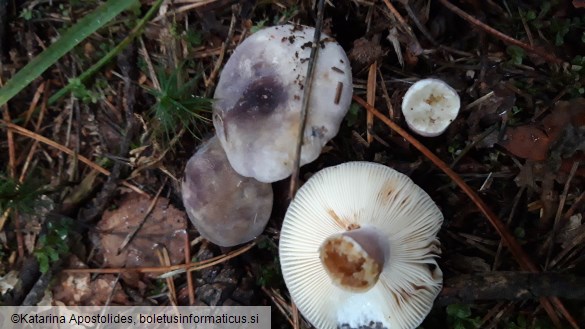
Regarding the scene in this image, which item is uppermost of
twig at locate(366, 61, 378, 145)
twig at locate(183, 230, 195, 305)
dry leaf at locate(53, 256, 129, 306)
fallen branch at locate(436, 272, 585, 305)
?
twig at locate(366, 61, 378, 145)

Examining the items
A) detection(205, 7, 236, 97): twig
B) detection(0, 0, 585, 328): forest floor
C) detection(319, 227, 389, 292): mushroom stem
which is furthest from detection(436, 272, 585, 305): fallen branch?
detection(205, 7, 236, 97): twig

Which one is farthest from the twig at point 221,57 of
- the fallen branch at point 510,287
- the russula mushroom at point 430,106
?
the fallen branch at point 510,287

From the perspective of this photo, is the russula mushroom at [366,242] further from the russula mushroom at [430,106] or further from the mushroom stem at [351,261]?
the russula mushroom at [430,106]

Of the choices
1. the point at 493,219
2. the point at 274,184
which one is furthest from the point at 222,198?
the point at 493,219

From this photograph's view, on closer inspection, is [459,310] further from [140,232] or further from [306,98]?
[140,232]

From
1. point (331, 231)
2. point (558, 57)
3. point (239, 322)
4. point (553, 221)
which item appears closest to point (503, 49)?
point (558, 57)

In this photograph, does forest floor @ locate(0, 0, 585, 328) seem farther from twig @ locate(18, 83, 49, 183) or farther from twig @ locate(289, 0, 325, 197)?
twig @ locate(289, 0, 325, 197)
